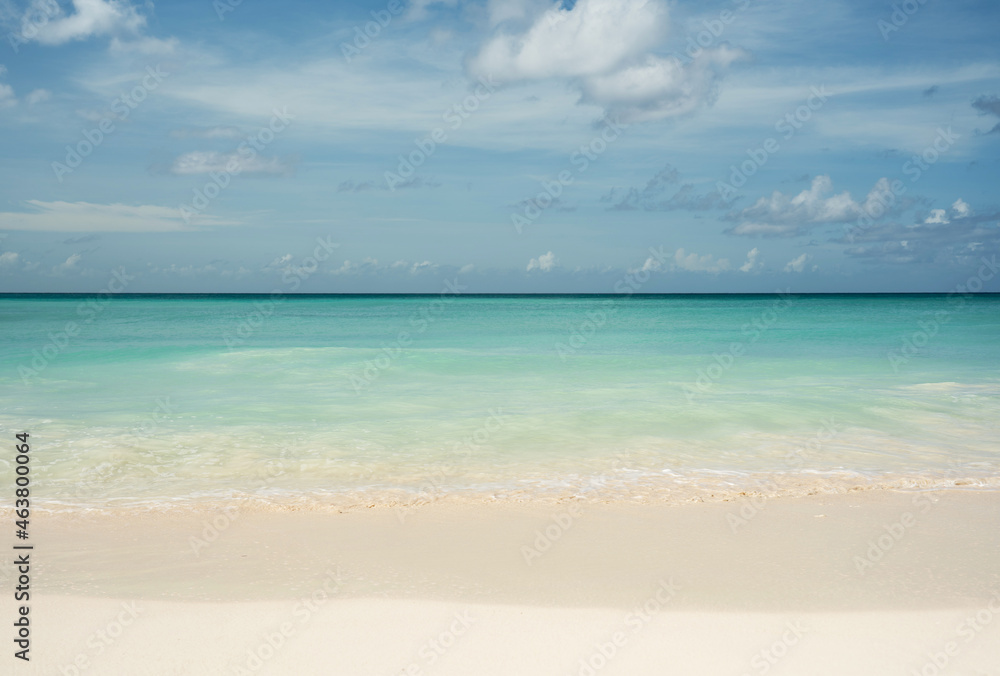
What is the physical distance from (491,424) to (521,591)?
5.49 meters

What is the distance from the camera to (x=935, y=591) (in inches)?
162

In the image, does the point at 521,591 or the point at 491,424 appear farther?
the point at 491,424

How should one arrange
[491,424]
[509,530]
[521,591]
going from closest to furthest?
[521,591], [509,530], [491,424]

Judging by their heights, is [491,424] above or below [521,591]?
above

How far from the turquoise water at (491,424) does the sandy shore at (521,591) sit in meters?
0.90

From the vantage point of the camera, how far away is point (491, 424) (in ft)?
31.6

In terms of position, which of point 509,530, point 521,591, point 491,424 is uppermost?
point 491,424

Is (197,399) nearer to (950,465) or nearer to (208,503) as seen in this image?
(208,503)

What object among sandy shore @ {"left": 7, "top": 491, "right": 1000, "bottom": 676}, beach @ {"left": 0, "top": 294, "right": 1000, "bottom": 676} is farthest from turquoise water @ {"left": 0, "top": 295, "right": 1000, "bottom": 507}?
sandy shore @ {"left": 7, "top": 491, "right": 1000, "bottom": 676}

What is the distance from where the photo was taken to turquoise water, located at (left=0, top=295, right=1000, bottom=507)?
22.3 feet

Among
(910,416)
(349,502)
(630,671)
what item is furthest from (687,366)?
(630,671)

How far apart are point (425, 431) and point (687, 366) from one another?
9494mm

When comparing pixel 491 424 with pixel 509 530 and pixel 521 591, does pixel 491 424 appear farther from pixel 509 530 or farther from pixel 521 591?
pixel 521 591

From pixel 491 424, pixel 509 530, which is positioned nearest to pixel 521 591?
pixel 509 530
